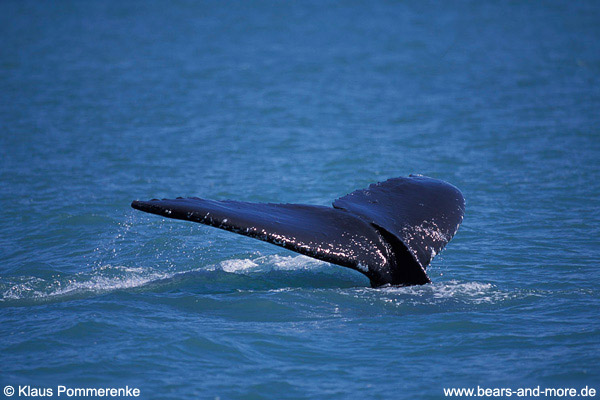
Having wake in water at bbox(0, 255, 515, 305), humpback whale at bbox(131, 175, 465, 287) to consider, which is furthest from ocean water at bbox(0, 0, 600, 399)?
humpback whale at bbox(131, 175, 465, 287)

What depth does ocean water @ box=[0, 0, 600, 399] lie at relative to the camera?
26.0 feet

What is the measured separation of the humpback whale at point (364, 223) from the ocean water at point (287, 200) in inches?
22.0

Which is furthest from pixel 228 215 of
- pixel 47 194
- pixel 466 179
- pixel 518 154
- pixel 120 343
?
pixel 518 154

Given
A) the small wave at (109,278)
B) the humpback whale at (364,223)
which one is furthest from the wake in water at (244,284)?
the humpback whale at (364,223)

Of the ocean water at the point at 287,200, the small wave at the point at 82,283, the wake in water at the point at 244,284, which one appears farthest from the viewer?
the small wave at the point at 82,283

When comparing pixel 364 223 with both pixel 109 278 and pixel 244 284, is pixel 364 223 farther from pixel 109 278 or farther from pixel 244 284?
pixel 109 278

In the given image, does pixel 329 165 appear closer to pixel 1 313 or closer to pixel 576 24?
pixel 1 313

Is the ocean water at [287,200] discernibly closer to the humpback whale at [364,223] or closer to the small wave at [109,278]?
the small wave at [109,278]

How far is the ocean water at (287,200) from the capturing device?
793 cm

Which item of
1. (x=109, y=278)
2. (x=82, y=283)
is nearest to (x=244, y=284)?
(x=109, y=278)

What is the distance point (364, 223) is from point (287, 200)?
7.59 meters

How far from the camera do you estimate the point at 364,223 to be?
877 cm

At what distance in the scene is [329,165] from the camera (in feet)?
64.3

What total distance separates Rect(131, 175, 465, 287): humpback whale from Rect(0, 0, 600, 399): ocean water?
0.56m
